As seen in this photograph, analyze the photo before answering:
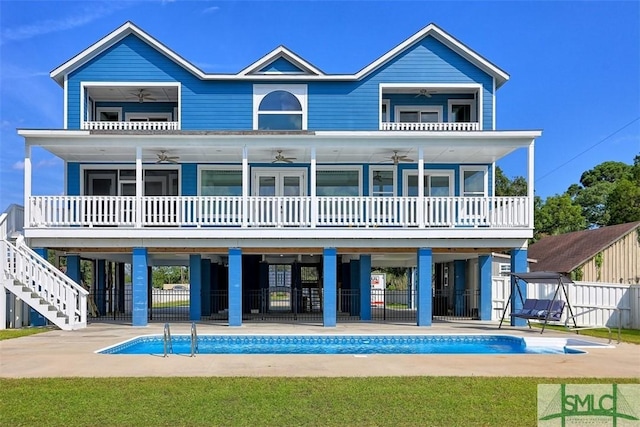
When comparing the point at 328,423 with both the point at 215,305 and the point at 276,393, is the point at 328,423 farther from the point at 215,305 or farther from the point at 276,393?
the point at 215,305

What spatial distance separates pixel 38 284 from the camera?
18.1 meters

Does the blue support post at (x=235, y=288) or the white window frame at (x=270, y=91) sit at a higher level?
the white window frame at (x=270, y=91)

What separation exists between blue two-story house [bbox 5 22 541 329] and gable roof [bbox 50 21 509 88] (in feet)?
0.17

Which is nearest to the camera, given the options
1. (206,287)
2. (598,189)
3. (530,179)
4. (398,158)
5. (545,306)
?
(545,306)

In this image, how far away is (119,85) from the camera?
22.0 m

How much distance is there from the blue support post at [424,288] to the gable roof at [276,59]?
744cm

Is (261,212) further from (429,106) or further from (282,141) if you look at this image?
(429,106)

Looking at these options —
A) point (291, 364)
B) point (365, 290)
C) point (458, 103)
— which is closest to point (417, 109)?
point (458, 103)

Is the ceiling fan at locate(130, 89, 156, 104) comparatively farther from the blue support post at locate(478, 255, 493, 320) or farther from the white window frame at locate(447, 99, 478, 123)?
the blue support post at locate(478, 255, 493, 320)

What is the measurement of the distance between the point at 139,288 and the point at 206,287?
5474mm

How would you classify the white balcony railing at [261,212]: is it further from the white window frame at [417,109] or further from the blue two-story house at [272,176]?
the white window frame at [417,109]

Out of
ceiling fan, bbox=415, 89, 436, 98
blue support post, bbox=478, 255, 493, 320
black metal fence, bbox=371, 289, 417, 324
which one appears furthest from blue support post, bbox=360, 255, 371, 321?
ceiling fan, bbox=415, 89, 436, 98

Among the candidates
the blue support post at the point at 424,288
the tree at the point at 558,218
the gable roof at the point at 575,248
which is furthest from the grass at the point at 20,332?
the tree at the point at 558,218

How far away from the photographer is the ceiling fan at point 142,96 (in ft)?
74.8
